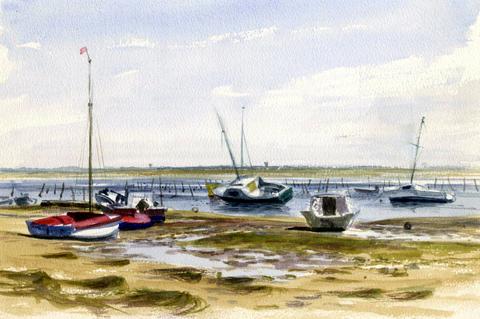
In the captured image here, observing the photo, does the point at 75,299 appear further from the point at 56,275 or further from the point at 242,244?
the point at 242,244

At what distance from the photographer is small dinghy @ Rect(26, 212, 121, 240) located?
59.3 ft

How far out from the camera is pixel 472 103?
13570 mm

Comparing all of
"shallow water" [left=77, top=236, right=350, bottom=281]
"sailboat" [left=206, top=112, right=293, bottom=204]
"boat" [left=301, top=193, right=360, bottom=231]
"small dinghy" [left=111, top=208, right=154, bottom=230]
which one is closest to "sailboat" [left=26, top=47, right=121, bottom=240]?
"shallow water" [left=77, top=236, right=350, bottom=281]

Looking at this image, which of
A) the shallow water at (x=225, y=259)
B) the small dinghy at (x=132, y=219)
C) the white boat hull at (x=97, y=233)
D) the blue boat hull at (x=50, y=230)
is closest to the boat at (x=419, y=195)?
the small dinghy at (x=132, y=219)

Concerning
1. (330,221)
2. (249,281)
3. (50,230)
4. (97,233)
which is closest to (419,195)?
(330,221)

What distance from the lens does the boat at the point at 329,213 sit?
2170cm

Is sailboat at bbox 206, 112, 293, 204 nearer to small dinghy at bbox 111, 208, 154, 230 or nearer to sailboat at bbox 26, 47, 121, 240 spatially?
small dinghy at bbox 111, 208, 154, 230

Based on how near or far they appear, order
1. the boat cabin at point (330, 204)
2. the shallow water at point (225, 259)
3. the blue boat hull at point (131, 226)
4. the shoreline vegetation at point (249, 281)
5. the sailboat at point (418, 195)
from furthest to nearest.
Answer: the sailboat at point (418, 195)
the boat cabin at point (330, 204)
the blue boat hull at point (131, 226)
the shallow water at point (225, 259)
the shoreline vegetation at point (249, 281)

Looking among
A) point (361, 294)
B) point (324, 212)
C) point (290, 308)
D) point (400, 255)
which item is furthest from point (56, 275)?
point (324, 212)

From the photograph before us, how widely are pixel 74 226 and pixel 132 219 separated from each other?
4937 millimetres

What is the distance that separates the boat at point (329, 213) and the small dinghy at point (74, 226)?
8048 millimetres

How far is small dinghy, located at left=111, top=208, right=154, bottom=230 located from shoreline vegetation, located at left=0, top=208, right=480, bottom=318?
355 cm

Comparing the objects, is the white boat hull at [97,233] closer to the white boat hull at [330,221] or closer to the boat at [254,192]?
the white boat hull at [330,221]

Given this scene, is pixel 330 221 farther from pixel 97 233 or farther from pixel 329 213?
pixel 97 233
